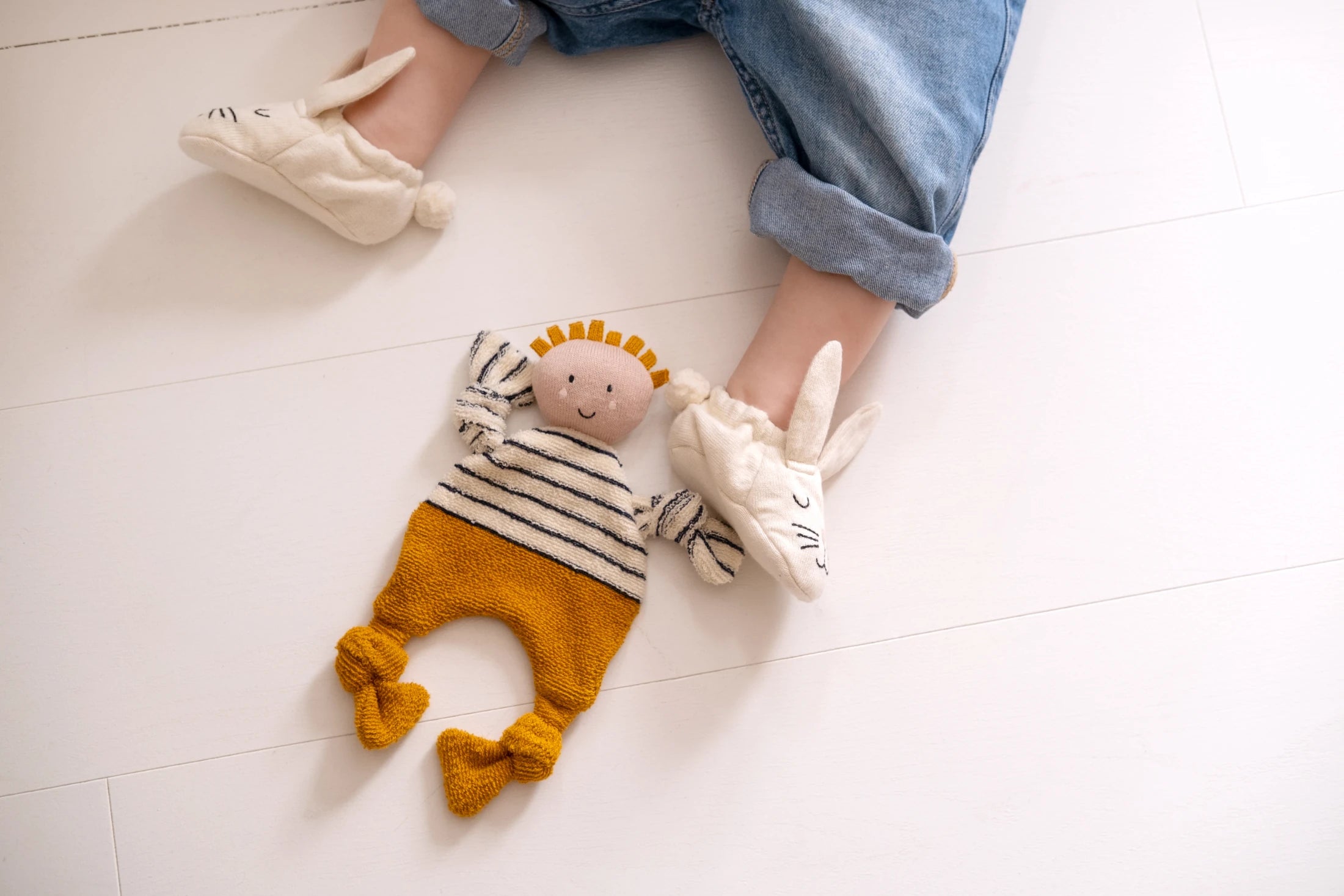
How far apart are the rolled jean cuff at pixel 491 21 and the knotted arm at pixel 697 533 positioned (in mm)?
455

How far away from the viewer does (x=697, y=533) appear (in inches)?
32.3

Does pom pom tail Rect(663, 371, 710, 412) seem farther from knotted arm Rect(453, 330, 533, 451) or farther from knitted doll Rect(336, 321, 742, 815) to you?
knotted arm Rect(453, 330, 533, 451)

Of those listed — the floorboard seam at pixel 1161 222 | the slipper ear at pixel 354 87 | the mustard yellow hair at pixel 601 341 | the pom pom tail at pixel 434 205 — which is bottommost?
the mustard yellow hair at pixel 601 341

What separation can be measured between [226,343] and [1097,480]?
0.86 meters

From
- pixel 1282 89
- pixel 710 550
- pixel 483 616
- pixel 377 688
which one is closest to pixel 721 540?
pixel 710 550

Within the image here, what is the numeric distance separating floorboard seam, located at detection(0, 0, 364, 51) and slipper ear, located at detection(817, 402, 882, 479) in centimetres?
66

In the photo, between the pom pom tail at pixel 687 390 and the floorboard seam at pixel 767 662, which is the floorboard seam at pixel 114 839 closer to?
the floorboard seam at pixel 767 662

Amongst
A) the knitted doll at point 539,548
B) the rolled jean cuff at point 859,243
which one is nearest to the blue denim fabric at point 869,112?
the rolled jean cuff at point 859,243

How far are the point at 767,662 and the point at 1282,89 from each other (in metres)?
0.79

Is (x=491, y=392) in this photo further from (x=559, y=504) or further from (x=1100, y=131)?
(x=1100, y=131)

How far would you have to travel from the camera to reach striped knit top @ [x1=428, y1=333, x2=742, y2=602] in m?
0.82

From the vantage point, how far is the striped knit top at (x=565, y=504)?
0.82 meters

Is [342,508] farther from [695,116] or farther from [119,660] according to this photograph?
[695,116]

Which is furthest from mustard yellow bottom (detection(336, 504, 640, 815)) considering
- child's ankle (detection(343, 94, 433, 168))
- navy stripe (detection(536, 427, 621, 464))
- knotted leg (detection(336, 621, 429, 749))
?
child's ankle (detection(343, 94, 433, 168))
